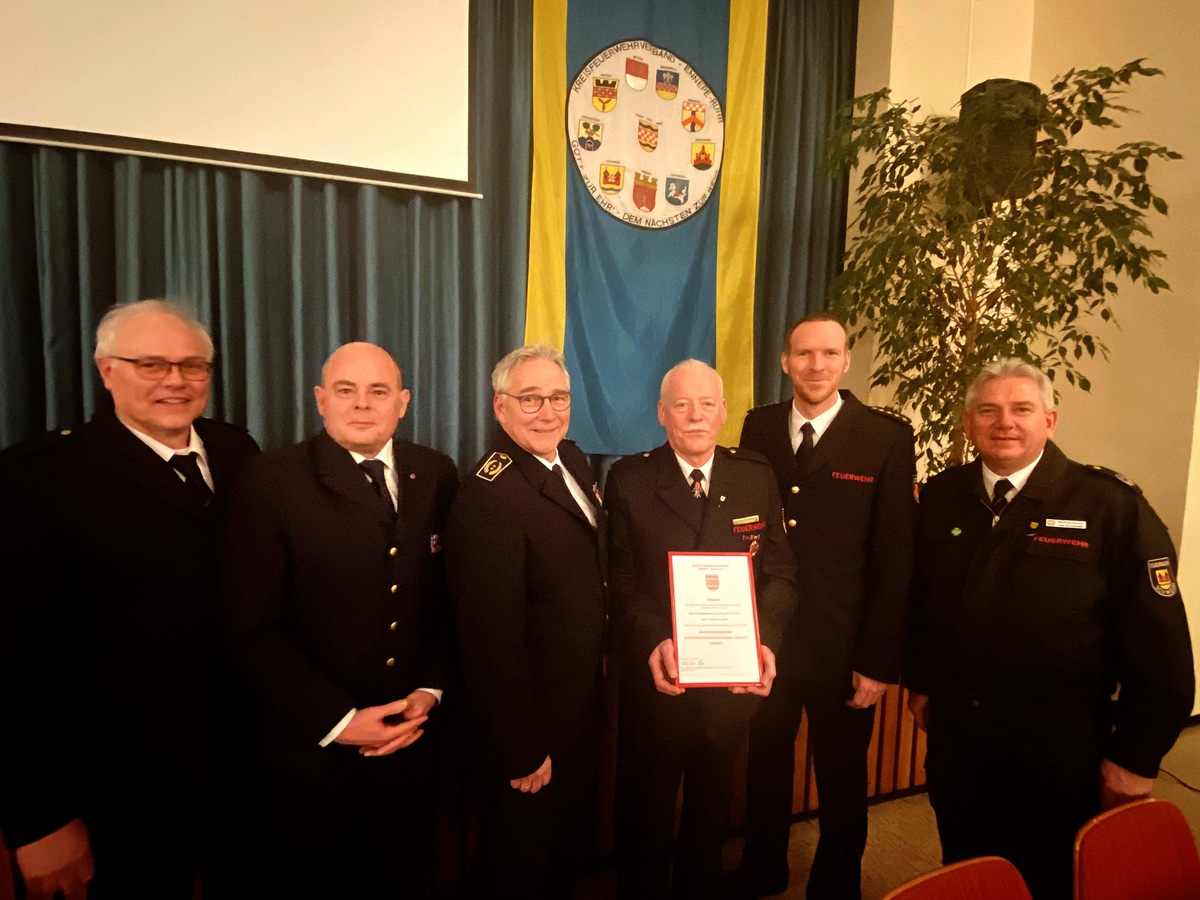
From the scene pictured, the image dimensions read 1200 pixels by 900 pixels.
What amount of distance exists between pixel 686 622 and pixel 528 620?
0.41 m

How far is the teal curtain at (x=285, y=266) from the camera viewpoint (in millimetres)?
2312

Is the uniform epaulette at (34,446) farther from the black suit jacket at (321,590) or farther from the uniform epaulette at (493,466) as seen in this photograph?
the uniform epaulette at (493,466)

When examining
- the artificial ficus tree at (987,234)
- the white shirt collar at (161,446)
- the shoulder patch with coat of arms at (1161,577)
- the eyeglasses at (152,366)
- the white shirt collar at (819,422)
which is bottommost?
the shoulder patch with coat of arms at (1161,577)

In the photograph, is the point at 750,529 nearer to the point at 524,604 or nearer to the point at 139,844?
the point at 524,604

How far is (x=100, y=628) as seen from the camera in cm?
138

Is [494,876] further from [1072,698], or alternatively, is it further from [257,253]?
[257,253]

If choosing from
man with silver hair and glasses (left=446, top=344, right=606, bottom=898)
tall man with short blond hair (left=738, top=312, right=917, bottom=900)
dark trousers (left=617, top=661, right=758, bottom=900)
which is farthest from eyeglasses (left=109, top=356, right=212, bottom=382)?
tall man with short blond hair (left=738, top=312, right=917, bottom=900)

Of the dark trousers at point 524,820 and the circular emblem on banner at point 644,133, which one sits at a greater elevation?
the circular emblem on banner at point 644,133

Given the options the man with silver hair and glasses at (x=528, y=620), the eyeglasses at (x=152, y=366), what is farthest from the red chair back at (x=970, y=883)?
the eyeglasses at (x=152, y=366)

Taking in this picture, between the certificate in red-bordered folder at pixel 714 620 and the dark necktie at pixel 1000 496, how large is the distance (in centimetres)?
71

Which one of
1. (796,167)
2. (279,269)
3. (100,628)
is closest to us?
(100,628)

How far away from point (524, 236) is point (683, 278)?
895 mm

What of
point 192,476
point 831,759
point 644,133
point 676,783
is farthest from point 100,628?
point 644,133

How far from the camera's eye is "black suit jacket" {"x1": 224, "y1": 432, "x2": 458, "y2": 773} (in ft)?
4.58
